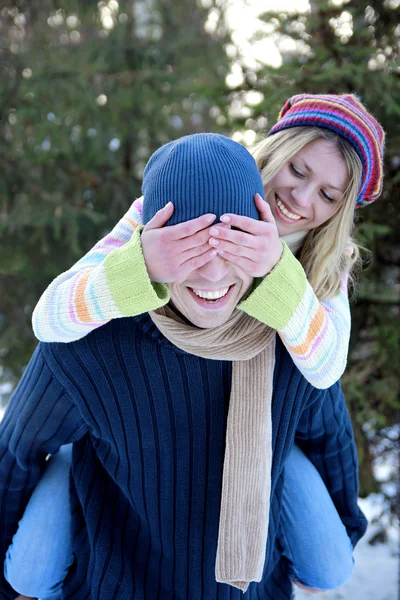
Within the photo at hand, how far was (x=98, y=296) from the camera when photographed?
1.12 metres

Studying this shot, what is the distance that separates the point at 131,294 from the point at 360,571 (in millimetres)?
2406

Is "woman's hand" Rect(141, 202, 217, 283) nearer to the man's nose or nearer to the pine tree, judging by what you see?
the man's nose

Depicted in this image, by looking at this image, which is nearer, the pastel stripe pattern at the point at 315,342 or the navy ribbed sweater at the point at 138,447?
the pastel stripe pattern at the point at 315,342

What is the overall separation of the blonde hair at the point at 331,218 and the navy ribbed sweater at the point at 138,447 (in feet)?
0.81

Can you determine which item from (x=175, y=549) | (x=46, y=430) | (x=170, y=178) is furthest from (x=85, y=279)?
(x=175, y=549)

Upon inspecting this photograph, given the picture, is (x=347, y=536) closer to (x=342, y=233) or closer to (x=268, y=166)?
(x=342, y=233)

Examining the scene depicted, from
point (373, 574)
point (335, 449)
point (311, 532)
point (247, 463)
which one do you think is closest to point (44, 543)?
point (247, 463)

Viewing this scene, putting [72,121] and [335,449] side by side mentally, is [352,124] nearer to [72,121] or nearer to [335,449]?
[335,449]

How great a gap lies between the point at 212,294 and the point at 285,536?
74 cm

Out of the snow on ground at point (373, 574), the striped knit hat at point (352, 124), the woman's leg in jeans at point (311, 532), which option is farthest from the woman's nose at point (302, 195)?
the snow on ground at point (373, 574)

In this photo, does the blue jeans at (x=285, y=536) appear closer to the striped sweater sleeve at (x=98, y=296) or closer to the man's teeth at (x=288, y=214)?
the striped sweater sleeve at (x=98, y=296)

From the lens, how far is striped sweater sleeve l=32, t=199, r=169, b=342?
3.50 feet

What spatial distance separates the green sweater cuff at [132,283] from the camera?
1.06 meters

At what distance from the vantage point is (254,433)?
125 cm
